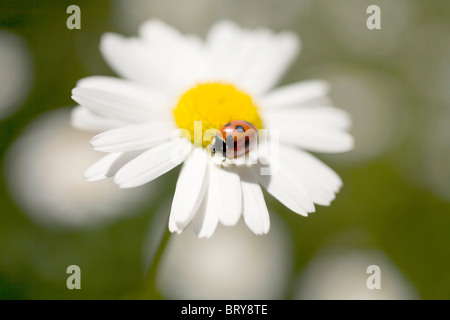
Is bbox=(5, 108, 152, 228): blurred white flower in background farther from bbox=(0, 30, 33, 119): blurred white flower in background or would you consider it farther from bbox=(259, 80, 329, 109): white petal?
bbox=(259, 80, 329, 109): white petal

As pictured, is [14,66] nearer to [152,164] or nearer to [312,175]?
[152,164]

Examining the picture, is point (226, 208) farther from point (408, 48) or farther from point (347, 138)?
point (408, 48)

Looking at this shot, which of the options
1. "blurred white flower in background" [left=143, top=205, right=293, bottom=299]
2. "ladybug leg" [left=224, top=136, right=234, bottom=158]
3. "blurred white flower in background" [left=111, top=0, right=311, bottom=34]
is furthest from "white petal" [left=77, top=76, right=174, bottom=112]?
"blurred white flower in background" [left=111, top=0, right=311, bottom=34]

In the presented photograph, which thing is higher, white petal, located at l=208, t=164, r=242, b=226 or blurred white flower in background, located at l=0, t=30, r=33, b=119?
blurred white flower in background, located at l=0, t=30, r=33, b=119

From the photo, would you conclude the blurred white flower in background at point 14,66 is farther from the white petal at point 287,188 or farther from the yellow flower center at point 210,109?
the white petal at point 287,188

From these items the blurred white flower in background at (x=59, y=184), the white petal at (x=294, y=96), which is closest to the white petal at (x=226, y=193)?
the white petal at (x=294, y=96)

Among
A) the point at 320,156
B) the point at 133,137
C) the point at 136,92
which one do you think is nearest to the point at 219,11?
the point at 320,156
